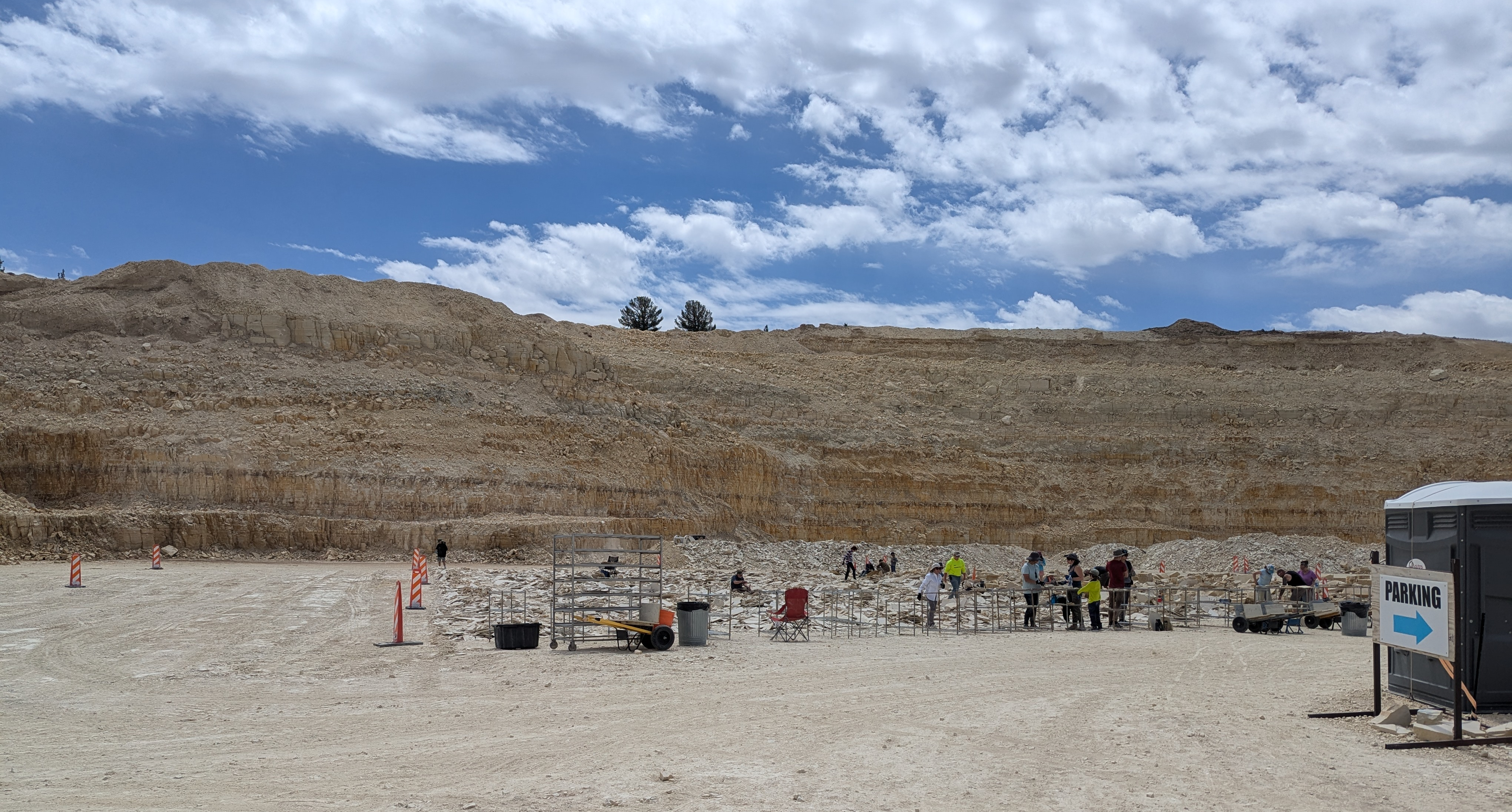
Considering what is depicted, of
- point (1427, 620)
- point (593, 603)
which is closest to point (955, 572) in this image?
point (593, 603)

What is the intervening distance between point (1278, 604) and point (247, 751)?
60.2ft

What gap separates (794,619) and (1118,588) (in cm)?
705

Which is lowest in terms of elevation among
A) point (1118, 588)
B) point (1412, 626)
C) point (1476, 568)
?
point (1118, 588)

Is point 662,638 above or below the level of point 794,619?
below

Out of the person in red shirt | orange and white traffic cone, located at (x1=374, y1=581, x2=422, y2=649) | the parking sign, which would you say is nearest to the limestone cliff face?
orange and white traffic cone, located at (x1=374, y1=581, x2=422, y2=649)

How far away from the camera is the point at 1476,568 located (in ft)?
29.9

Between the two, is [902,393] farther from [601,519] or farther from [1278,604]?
[1278,604]

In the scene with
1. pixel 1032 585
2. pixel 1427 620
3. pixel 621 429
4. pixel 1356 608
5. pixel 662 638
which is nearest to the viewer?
pixel 1427 620

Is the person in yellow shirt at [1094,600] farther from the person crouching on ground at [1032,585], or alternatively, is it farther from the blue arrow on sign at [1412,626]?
the blue arrow on sign at [1412,626]

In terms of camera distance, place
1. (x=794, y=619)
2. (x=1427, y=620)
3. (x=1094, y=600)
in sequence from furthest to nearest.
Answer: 1. (x=1094, y=600)
2. (x=794, y=619)
3. (x=1427, y=620)

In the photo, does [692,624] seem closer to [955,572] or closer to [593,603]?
[593,603]

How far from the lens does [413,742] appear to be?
9.55 metres

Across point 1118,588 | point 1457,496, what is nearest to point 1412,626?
point 1457,496

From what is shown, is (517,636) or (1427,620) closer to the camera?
(1427,620)
